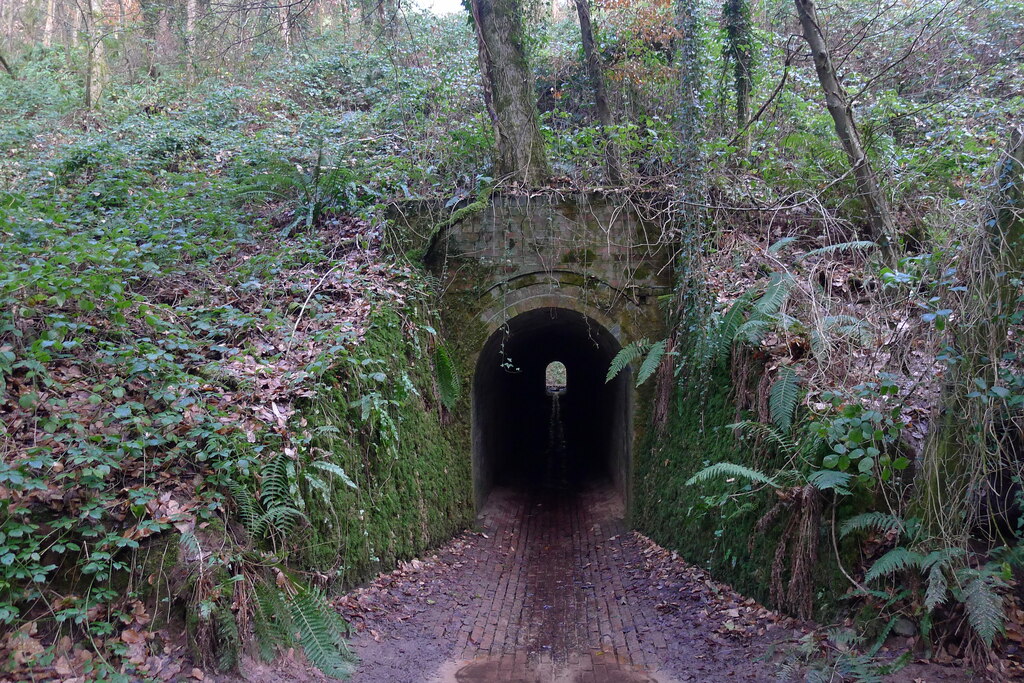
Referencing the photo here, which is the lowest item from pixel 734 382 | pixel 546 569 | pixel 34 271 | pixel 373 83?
pixel 546 569

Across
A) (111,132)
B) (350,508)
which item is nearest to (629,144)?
(350,508)

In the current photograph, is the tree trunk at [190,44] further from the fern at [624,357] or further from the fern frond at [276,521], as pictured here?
the fern frond at [276,521]

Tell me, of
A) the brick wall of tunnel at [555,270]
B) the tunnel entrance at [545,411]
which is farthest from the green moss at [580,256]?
the tunnel entrance at [545,411]

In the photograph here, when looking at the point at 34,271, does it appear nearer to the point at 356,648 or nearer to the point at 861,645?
the point at 356,648

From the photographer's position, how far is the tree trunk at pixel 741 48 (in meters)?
11.4

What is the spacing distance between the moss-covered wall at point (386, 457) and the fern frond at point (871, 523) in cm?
414

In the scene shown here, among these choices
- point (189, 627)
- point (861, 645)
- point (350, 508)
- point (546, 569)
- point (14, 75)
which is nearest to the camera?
point (189, 627)

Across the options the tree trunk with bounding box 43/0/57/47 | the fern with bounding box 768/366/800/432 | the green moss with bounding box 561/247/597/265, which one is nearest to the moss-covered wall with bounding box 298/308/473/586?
the green moss with bounding box 561/247/597/265

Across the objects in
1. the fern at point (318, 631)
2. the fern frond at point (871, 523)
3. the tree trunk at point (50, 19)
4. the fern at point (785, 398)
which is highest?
the tree trunk at point (50, 19)

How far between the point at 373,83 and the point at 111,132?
6.32 m

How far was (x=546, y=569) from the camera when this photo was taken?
858 centimetres

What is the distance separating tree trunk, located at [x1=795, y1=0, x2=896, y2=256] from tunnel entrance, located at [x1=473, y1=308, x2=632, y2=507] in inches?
150

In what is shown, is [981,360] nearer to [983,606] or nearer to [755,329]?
[983,606]

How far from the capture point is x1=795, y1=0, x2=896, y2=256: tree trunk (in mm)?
8281
